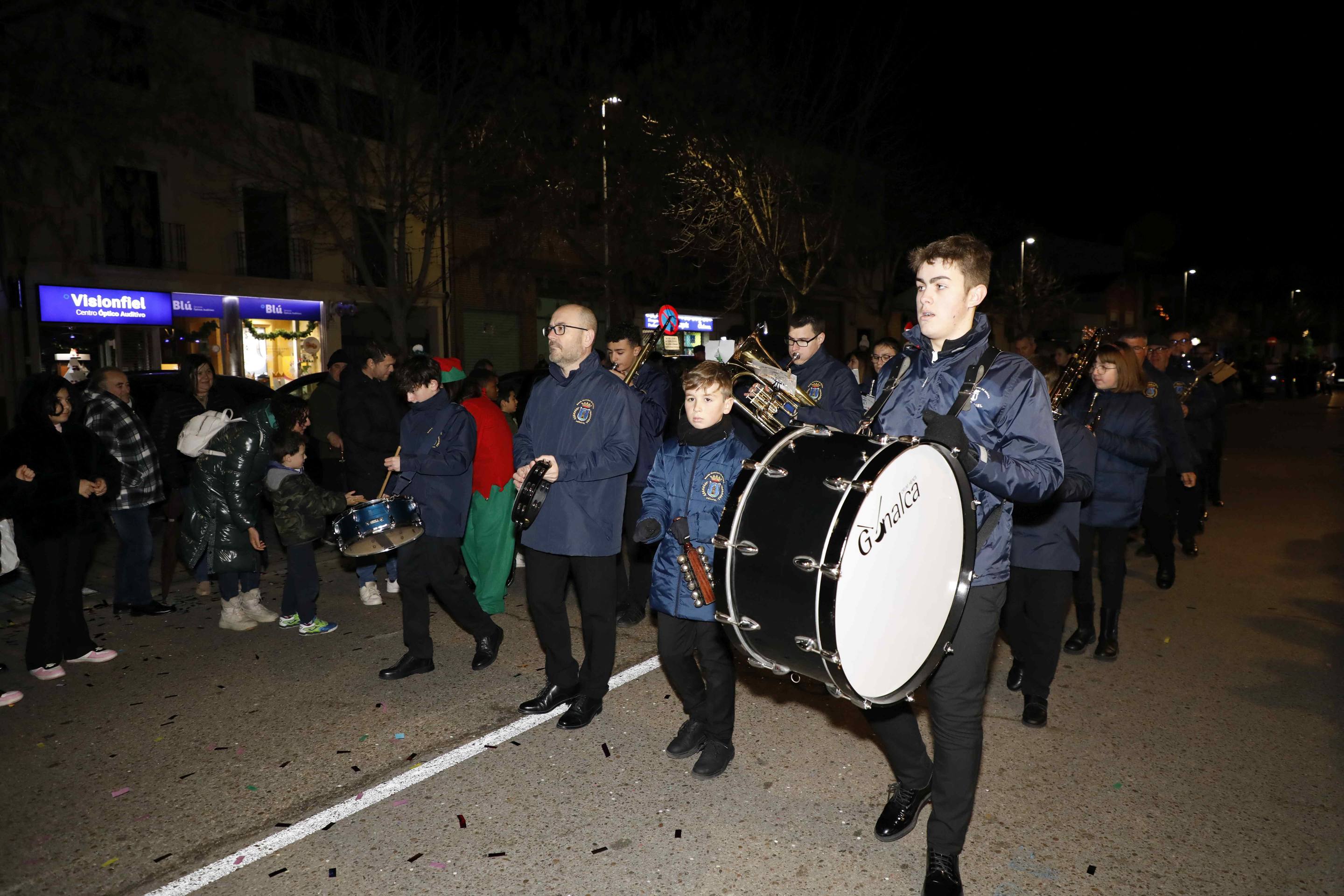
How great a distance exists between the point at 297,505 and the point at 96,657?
1.45 meters

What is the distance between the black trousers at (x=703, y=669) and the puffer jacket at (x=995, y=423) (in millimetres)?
1307

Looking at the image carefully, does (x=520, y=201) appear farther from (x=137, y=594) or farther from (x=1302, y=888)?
(x=1302, y=888)

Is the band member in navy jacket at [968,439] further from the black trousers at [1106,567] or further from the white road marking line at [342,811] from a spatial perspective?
the black trousers at [1106,567]

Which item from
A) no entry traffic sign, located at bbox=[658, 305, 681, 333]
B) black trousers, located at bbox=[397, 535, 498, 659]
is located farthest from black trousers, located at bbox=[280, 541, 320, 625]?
no entry traffic sign, located at bbox=[658, 305, 681, 333]

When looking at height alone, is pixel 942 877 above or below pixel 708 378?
below

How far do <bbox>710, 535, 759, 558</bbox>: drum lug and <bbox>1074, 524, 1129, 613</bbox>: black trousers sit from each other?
339cm

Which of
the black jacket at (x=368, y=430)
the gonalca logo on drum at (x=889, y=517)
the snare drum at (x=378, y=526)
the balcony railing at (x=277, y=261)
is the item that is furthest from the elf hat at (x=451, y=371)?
the balcony railing at (x=277, y=261)

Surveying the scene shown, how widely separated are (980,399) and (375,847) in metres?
2.72

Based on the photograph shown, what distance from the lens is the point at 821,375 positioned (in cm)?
563

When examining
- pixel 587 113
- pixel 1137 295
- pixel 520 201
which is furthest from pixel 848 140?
pixel 1137 295

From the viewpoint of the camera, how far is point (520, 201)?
22.0 meters

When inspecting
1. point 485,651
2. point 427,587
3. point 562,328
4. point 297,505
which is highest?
point 562,328

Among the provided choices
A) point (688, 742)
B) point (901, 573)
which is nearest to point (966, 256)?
point (901, 573)

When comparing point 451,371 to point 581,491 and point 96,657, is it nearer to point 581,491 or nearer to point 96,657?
point 581,491
